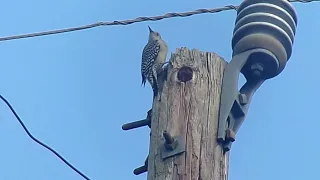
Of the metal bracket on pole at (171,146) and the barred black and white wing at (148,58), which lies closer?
the metal bracket on pole at (171,146)

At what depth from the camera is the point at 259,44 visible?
368cm

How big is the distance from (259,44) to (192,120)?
25.5 inches

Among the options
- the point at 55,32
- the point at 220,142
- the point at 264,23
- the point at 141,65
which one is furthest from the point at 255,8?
the point at 141,65

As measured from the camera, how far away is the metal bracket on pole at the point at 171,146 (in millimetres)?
3182

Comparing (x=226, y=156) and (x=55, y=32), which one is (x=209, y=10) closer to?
(x=55, y=32)

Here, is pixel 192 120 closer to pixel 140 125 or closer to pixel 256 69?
pixel 140 125

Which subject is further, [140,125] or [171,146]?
[140,125]

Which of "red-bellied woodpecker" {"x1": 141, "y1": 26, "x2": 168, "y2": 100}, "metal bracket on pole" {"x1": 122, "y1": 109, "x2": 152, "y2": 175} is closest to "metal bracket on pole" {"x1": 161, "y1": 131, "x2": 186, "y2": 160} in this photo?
"metal bracket on pole" {"x1": 122, "y1": 109, "x2": 152, "y2": 175}

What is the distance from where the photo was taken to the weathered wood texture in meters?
3.19

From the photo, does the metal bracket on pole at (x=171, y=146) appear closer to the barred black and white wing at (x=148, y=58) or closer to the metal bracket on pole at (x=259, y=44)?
the metal bracket on pole at (x=259, y=44)

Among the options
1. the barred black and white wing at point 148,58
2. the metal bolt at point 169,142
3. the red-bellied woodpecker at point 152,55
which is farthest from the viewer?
the barred black and white wing at point 148,58

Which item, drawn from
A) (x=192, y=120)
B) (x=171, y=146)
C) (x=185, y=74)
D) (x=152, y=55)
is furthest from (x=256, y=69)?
(x=152, y=55)

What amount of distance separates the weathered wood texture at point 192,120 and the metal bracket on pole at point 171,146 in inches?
0.8

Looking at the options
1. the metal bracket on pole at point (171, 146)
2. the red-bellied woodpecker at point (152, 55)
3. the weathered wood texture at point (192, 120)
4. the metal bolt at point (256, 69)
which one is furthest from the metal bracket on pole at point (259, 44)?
the red-bellied woodpecker at point (152, 55)
